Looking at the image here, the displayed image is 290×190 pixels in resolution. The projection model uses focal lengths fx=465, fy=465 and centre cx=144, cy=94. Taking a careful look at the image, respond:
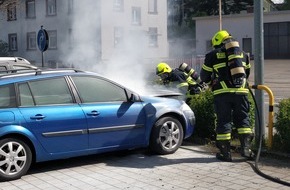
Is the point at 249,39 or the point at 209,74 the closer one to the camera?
the point at 209,74

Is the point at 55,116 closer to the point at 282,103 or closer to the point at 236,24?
the point at 282,103

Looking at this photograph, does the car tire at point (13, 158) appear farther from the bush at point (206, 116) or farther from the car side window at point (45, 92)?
the bush at point (206, 116)

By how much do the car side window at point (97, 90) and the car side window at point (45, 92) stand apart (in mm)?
210

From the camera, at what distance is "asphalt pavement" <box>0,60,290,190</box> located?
18.5ft

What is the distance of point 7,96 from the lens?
6.04 metres

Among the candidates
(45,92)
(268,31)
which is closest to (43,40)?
(45,92)

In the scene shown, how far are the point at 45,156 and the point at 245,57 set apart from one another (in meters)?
3.14

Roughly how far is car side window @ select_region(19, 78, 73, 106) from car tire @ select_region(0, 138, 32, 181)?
546 millimetres

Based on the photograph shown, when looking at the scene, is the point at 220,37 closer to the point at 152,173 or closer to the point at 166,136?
the point at 166,136

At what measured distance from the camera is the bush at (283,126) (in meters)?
6.64

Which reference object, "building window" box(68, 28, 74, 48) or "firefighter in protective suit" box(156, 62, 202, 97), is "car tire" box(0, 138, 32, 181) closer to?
"firefighter in protective suit" box(156, 62, 202, 97)

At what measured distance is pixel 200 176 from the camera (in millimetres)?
5977

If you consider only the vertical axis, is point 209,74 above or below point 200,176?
above

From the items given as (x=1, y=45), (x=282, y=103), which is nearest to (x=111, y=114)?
(x=282, y=103)
